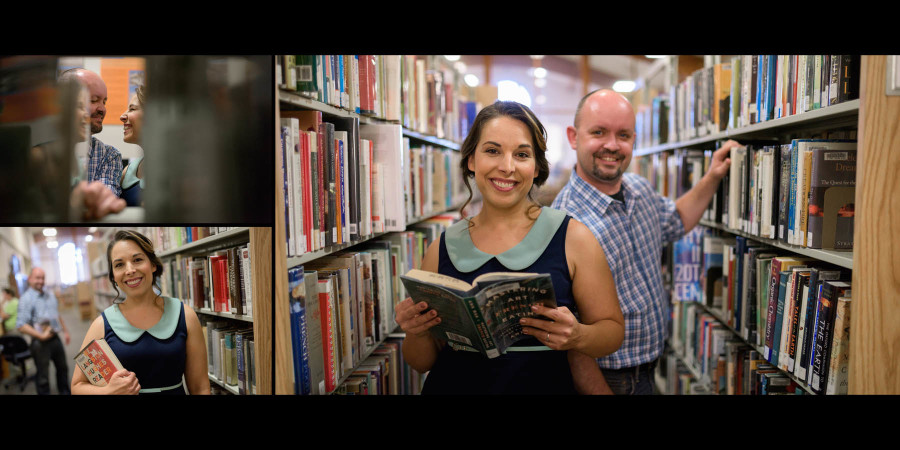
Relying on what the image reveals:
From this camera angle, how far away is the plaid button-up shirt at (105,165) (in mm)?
1305

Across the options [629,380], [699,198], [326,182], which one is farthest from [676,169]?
[326,182]

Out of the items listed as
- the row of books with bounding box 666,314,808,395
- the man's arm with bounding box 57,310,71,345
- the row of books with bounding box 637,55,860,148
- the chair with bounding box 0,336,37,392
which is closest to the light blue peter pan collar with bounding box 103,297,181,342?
the man's arm with bounding box 57,310,71,345

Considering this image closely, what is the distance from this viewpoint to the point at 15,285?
135 cm

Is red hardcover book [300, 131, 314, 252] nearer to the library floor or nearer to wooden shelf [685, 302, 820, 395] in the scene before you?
the library floor

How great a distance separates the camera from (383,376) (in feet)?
7.73

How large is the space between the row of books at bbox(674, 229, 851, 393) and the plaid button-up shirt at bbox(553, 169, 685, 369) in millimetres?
391

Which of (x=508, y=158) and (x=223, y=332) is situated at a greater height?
(x=508, y=158)

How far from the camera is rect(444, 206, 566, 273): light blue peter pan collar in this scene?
57.2 inches

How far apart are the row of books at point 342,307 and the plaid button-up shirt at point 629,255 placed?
0.77m
